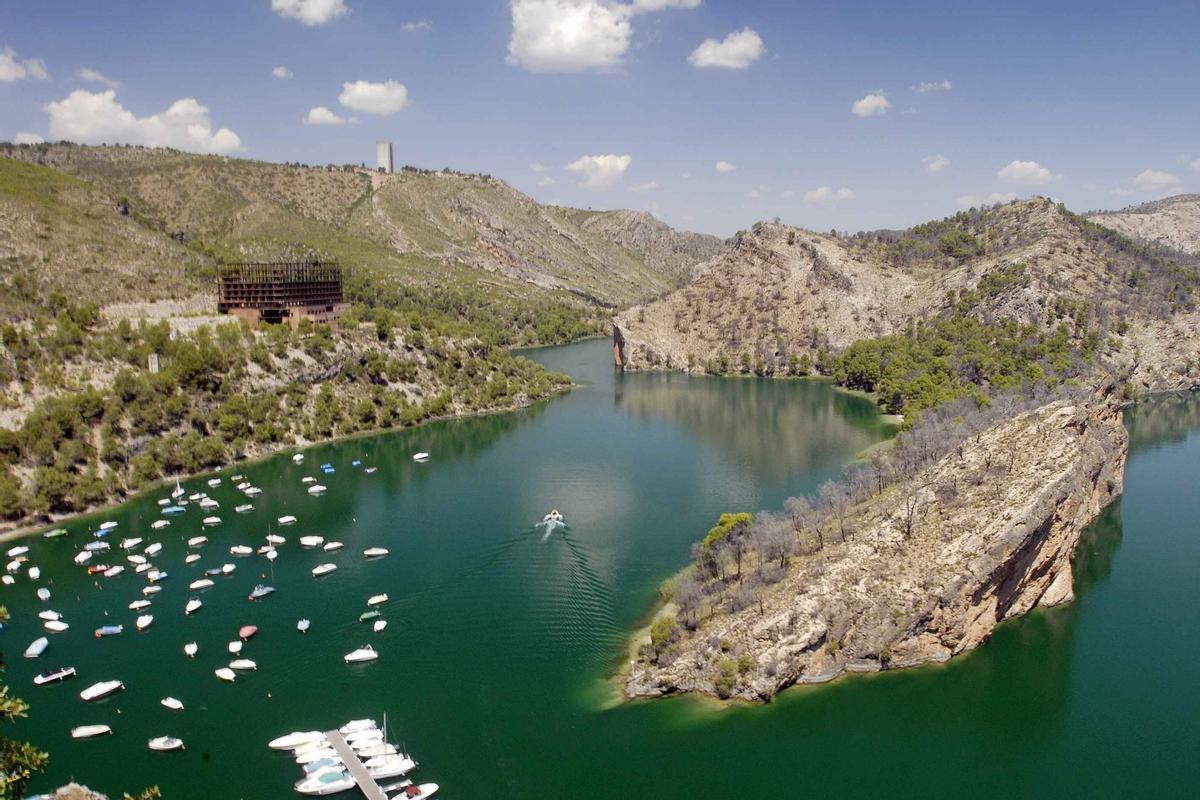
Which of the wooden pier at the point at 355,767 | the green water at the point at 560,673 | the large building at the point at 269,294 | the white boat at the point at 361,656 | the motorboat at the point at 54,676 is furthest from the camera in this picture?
the large building at the point at 269,294

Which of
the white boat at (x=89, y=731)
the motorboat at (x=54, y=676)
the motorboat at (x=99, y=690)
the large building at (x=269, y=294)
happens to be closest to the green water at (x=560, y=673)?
the white boat at (x=89, y=731)

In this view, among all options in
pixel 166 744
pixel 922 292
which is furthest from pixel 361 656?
pixel 922 292

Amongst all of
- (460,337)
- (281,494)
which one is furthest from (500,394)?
(281,494)

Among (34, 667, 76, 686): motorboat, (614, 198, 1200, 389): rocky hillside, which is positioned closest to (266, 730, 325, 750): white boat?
(34, 667, 76, 686): motorboat

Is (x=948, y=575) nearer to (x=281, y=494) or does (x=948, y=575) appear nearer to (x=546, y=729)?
(x=546, y=729)

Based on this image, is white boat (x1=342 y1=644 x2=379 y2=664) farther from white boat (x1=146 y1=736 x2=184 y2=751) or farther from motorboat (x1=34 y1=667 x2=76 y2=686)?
motorboat (x1=34 y1=667 x2=76 y2=686)

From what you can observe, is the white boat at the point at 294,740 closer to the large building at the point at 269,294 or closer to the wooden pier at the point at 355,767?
the wooden pier at the point at 355,767
